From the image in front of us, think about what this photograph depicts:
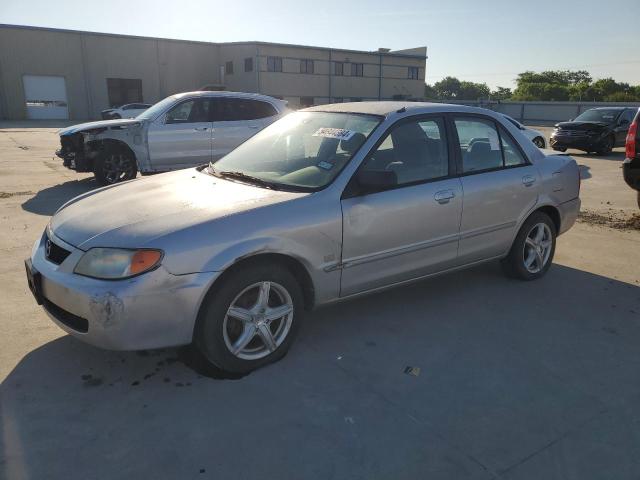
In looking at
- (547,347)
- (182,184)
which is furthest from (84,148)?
(547,347)

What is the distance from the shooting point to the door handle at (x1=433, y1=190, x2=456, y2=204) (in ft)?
12.8

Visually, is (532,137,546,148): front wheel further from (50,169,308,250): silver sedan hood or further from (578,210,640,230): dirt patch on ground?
(50,169,308,250): silver sedan hood

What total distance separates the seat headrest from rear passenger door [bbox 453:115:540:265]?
3.05 ft

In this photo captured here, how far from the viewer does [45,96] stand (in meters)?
38.2

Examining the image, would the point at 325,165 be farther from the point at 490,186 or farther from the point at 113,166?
the point at 113,166

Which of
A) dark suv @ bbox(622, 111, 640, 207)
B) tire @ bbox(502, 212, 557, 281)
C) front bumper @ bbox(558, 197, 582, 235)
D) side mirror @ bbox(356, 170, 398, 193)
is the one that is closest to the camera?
side mirror @ bbox(356, 170, 398, 193)

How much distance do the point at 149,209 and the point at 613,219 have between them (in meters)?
6.65

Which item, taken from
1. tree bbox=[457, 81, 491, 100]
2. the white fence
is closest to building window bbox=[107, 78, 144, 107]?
the white fence

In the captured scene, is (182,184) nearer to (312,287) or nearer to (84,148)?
(312,287)

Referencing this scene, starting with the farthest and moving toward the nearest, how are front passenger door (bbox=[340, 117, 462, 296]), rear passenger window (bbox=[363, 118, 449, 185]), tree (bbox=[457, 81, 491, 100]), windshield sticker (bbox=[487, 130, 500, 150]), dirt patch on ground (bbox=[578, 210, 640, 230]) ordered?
tree (bbox=[457, 81, 491, 100]) < dirt patch on ground (bbox=[578, 210, 640, 230]) < windshield sticker (bbox=[487, 130, 500, 150]) < rear passenger window (bbox=[363, 118, 449, 185]) < front passenger door (bbox=[340, 117, 462, 296])

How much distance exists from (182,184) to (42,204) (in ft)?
16.4

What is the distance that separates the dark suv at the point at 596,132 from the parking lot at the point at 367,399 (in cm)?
1321

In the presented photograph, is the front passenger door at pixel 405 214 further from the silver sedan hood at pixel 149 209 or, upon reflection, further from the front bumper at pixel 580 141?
the front bumper at pixel 580 141

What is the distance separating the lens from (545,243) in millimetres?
4949
